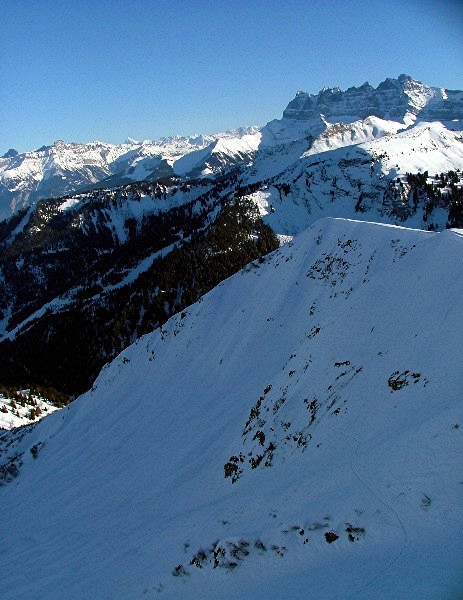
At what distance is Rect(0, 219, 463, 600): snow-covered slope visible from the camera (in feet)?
39.9

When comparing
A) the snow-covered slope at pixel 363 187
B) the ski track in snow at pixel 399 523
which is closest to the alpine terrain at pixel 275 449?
the ski track in snow at pixel 399 523

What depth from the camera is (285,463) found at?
1955 cm

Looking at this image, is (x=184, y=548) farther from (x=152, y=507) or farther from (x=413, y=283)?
(x=413, y=283)

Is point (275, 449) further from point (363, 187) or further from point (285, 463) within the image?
point (363, 187)

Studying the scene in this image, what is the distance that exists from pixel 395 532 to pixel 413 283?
20470 mm

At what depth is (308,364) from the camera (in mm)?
27375

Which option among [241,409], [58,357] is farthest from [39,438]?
[58,357]

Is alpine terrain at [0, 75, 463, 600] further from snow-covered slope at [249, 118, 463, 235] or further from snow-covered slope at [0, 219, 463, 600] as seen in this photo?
snow-covered slope at [249, 118, 463, 235]

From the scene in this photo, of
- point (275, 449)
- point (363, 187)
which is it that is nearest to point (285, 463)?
point (275, 449)

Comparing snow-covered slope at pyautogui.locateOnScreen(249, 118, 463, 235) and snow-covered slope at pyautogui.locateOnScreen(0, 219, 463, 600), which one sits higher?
snow-covered slope at pyautogui.locateOnScreen(249, 118, 463, 235)

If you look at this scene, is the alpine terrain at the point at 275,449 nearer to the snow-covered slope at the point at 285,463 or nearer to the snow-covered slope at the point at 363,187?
the snow-covered slope at the point at 285,463

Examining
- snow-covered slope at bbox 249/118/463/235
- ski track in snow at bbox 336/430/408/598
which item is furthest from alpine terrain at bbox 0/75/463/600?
snow-covered slope at bbox 249/118/463/235

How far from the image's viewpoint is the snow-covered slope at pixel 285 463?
12.2m

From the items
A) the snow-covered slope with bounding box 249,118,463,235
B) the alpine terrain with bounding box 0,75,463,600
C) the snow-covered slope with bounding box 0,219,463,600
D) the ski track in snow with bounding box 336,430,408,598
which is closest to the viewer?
the ski track in snow with bounding box 336,430,408,598
